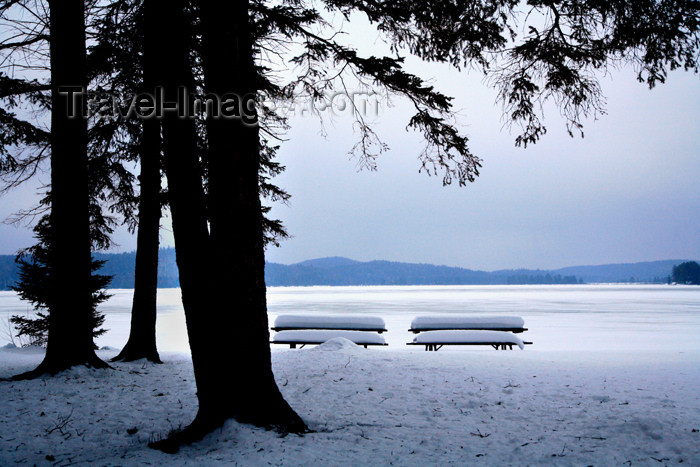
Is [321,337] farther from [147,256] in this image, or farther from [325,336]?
[147,256]

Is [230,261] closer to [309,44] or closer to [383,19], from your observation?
[309,44]

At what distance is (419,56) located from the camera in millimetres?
6973

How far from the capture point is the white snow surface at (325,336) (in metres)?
Result: 11.1

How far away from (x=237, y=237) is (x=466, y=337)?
7962 mm

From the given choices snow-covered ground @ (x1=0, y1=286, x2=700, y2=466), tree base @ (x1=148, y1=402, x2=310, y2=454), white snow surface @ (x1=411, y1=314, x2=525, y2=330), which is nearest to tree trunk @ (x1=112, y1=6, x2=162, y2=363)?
snow-covered ground @ (x1=0, y1=286, x2=700, y2=466)

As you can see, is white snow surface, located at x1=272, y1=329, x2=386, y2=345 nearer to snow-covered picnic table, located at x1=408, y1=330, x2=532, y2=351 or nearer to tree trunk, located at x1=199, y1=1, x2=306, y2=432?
snow-covered picnic table, located at x1=408, y1=330, x2=532, y2=351

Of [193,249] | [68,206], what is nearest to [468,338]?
[193,249]

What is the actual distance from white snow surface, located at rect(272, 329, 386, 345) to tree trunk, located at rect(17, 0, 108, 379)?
4.53 m

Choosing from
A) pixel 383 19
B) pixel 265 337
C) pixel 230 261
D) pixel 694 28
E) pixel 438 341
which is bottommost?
pixel 438 341

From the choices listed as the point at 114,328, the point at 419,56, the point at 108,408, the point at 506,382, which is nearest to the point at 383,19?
the point at 419,56

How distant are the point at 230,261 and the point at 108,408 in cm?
249

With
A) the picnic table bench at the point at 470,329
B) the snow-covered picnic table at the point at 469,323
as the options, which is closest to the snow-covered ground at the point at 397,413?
the picnic table bench at the point at 470,329

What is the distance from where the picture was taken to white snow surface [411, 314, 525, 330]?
12273 mm

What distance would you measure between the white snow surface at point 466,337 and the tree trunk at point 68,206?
6631mm
